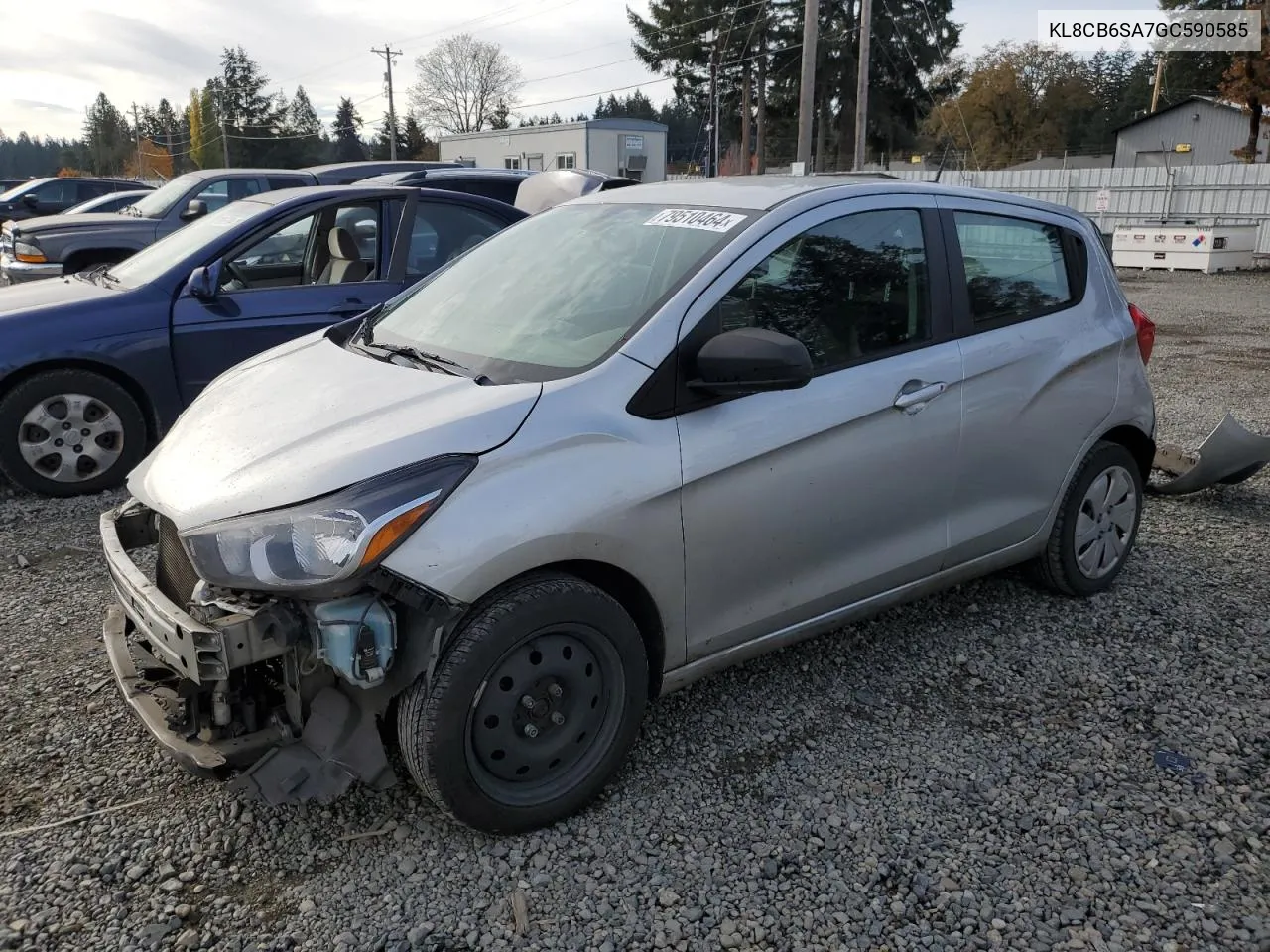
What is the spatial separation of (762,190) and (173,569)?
2.22m

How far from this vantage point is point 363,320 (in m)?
3.76

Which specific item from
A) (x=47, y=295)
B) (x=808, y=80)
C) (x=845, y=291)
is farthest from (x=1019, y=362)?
(x=808, y=80)

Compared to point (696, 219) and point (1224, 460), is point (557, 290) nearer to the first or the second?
point (696, 219)

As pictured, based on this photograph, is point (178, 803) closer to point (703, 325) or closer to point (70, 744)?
point (70, 744)

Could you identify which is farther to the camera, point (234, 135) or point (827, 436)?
point (234, 135)

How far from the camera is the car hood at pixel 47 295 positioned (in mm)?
5500

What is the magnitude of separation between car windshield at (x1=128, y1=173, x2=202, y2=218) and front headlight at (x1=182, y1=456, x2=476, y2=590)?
1030cm

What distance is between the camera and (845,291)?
3291mm

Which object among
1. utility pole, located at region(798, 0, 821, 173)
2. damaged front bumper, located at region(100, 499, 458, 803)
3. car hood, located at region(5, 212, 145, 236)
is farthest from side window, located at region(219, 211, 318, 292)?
utility pole, located at region(798, 0, 821, 173)

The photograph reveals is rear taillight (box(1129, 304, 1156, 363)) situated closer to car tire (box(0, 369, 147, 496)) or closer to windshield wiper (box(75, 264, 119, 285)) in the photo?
car tire (box(0, 369, 147, 496))

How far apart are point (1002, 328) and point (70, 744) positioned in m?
3.50

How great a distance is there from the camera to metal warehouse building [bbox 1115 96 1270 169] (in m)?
46.2

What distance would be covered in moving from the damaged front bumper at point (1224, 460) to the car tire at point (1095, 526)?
54.5 inches

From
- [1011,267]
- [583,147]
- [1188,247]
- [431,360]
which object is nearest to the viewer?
[431,360]
